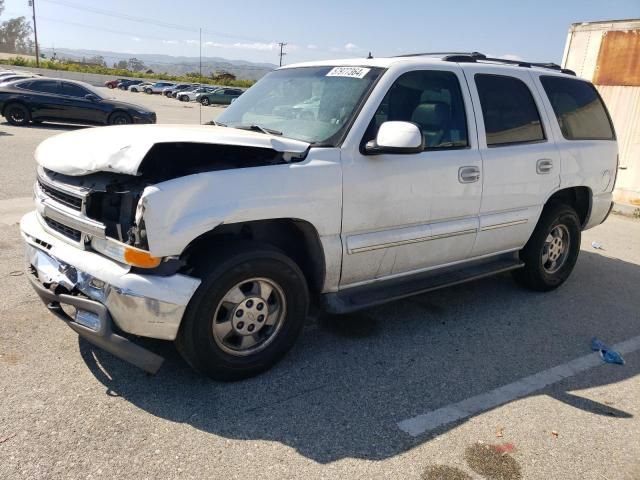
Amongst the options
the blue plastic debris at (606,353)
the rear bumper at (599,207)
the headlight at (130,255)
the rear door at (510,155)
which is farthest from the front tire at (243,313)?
the rear bumper at (599,207)

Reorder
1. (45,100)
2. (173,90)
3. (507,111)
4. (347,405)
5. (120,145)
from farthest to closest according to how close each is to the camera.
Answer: (173,90) → (45,100) → (507,111) → (347,405) → (120,145)

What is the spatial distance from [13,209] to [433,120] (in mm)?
5363

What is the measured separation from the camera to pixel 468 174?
4.09 meters

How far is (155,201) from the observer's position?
8.88 ft

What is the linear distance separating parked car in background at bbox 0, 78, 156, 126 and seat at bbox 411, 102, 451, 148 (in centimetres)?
1426

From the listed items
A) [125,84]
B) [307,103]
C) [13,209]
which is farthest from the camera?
[125,84]

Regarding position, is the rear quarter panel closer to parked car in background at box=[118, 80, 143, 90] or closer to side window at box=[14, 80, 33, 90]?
side window at box=[14, 80, 33, 90]

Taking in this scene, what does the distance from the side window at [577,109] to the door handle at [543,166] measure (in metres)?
0.43

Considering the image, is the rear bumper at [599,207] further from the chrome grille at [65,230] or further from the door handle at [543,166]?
the chrome grille at [65,230]

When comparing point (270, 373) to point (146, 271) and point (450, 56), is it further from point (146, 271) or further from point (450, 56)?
point (450, 56)

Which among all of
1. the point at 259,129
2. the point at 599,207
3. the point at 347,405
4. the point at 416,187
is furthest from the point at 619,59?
the point at 347,405

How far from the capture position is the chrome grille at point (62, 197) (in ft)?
10.3

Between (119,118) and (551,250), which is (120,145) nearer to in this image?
(551,250)

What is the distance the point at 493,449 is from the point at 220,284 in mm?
1724
